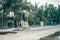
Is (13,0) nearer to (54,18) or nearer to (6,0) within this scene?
(6,0)

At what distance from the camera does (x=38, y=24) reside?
64375 mm

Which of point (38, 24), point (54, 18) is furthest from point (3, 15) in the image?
point (54, 18)

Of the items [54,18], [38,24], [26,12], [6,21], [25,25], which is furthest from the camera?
[54,18]

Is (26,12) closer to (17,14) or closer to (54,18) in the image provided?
(17,14)

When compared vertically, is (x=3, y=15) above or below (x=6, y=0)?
below

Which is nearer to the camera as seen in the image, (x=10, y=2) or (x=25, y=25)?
(x=25, y=25)

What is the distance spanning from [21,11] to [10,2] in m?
3.81

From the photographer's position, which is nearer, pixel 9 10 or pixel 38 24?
pixel 9 10

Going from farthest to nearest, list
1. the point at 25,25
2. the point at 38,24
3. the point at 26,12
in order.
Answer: the point at 38,24 < the point at 26,12 < the point at 25,25

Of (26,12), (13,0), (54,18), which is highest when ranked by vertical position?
(13,0)

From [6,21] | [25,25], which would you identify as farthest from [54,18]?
[25,25]

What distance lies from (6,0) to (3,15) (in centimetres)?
407

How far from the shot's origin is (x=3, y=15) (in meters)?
48.5

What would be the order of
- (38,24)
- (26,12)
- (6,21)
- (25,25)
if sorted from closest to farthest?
(25,25)
(6,21)
(26,12)
(38,24)
